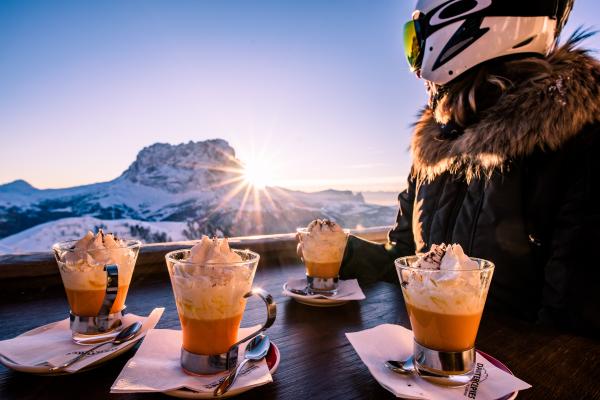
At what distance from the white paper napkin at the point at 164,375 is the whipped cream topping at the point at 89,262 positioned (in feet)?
0.87

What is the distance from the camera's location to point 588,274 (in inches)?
48.1

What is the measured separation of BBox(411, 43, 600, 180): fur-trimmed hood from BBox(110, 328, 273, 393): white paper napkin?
4.51 feet

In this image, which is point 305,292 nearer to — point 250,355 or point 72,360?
point 250,355

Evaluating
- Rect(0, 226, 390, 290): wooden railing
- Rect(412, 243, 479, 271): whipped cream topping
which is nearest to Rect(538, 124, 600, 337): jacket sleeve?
Rect(412, 243, 479, 271): whipped cream topping

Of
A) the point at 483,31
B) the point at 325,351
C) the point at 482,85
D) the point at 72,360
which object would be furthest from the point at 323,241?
the point at 483,31

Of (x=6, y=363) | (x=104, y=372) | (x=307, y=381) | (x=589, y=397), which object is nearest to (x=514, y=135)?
(x=589, y=397)

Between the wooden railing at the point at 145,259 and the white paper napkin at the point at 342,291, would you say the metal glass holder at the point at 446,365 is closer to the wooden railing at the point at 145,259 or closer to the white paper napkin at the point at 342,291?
the white paper napkin at the point at 342,291

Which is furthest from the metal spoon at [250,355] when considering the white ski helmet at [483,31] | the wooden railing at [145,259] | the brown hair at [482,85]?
the white ski helmet at [483,31]

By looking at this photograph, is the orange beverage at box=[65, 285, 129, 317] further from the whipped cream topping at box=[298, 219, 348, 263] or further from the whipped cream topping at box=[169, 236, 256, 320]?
the whipped cream topping at box=[298, 219, 348, 263]

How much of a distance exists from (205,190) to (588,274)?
1881 cm

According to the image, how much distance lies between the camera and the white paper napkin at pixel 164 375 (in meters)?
0.66

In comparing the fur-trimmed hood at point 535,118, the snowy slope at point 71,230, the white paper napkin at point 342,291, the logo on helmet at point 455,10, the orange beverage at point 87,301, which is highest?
the logo on helmet at point 455,10

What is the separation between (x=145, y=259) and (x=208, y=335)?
1099 millimetres

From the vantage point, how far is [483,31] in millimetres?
1809
